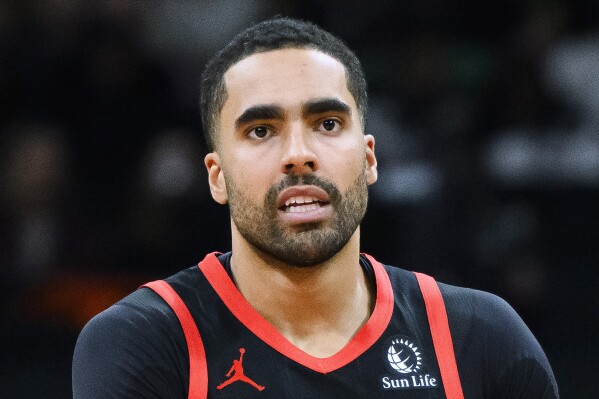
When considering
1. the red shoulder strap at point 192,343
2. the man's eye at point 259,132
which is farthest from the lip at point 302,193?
the red shoulder strap at point 192,343

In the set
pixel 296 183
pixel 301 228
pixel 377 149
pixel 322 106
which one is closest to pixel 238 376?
pixel 301 228

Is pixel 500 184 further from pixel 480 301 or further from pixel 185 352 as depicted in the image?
pixel 185 352

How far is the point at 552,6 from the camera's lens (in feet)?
21.9

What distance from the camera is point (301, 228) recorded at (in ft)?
9.26

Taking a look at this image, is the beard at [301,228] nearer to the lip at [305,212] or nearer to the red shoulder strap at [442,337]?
the lip at [305,212]

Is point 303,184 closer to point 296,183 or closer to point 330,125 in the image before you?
point 296,183

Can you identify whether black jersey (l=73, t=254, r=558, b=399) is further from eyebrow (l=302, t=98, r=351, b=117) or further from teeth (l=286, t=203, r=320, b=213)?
eyebrow (l=302, t=98, r=351, b=117)

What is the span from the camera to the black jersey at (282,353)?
274cm

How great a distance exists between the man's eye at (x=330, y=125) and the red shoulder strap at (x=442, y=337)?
23.5 inches

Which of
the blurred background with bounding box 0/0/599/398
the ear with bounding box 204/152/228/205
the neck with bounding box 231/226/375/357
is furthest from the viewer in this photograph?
the blurred background with bounding box 0/0/599/398

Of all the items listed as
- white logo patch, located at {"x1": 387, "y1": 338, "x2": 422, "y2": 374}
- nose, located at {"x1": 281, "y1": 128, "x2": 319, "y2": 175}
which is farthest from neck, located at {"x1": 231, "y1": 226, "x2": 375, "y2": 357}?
nose, located at {"x1": 281, "y1": 128, "x2": 319, "y2": 175}

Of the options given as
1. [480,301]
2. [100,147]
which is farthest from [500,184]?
[480,301]

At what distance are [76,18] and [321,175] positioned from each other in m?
3.98

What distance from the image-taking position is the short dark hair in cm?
299
